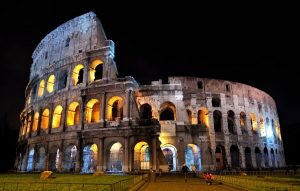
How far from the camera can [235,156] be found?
34125 millimetres

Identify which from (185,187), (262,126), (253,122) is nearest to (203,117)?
(253,122)

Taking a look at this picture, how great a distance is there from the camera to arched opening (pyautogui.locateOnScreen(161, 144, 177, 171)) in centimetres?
2887

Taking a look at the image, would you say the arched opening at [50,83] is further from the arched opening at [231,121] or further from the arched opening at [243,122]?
the arched opening at [243,122]

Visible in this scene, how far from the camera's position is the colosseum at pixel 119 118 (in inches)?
1059

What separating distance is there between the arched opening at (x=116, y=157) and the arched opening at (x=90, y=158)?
1691 mm

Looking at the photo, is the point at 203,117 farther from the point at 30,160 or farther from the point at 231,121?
the point at 30,160

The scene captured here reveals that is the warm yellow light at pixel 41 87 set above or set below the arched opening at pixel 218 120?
above

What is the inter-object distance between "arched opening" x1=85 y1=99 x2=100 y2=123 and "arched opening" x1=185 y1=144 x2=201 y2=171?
451 inches

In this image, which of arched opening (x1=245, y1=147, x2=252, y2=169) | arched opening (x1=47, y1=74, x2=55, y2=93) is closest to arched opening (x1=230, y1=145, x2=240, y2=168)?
arched opening (x1=245, y1=147, x2=252, y2=169)

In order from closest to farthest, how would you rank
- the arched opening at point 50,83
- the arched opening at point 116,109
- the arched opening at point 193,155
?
1. the arched opening at point 116,109
2. the arched opening at point 193,155
3. the arched opening at point 50,83

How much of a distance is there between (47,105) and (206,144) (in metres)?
20.5

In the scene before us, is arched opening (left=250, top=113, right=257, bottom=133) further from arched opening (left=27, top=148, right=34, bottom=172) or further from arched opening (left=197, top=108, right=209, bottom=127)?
arched opening (left=27, top=148, right=34, bottom=172)

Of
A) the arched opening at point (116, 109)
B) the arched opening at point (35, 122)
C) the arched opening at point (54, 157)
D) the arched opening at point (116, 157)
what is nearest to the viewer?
the arched opening at point (116, 157)

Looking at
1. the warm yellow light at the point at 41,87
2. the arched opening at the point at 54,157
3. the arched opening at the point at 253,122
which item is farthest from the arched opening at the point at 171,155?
the warm yellow light at the point at 41,87
